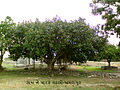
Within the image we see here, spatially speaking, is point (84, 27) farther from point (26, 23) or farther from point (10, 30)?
point (10, 30)

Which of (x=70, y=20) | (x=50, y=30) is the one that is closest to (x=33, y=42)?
(x=50, y=30)

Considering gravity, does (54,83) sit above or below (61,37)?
below

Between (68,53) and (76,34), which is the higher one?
(76,34)

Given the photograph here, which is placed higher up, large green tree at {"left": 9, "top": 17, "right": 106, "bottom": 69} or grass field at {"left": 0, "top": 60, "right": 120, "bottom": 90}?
large green tree at {"left": 9, "top": 17, "right": 106, "bottom": 69}

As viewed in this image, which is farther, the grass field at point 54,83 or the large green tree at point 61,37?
the large green tree at point 61,37

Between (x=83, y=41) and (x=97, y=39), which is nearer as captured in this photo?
(x=83, y=41)

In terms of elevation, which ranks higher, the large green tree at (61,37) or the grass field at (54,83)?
the large green tree at (61,37)

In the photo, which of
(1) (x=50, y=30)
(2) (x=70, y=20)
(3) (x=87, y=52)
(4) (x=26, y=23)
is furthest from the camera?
(4) (x=26, y=23)

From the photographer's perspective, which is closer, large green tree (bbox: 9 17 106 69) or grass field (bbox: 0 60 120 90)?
grass field (bbox: 0 60 120 90)

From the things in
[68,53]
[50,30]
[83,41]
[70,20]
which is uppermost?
[70,20]

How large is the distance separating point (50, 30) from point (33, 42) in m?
2.02

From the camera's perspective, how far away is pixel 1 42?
18.1 meters

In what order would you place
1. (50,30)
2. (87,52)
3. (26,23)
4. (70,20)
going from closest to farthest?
(50,30) < (70,20) < (87,52) < (26,23)

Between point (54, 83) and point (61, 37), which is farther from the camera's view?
point (61, 37)
